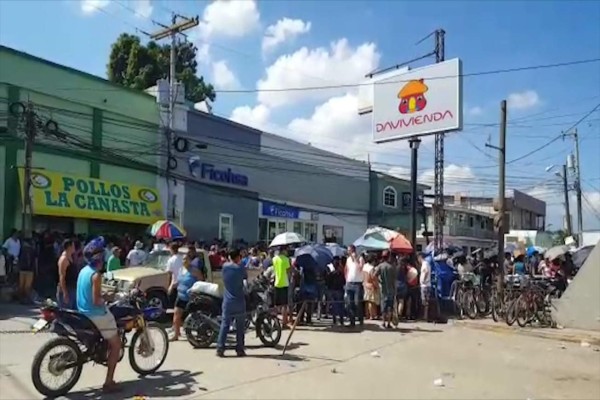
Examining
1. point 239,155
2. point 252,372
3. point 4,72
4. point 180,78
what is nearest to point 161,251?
point 252,372

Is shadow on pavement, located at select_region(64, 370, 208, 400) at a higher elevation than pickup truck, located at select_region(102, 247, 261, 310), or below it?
below

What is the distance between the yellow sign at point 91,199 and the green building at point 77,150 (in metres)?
0.04

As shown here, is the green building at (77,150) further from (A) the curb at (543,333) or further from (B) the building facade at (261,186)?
(A) the curb at (543,333)

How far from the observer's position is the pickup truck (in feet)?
47.2

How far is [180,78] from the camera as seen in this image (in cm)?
Answer: 4103

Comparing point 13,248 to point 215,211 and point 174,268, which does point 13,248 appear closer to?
point 174,268

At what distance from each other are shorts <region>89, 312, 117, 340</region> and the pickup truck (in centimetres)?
617

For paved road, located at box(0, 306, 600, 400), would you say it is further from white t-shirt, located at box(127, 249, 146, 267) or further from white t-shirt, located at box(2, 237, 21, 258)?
white t-shirt, located at box(2, 237, 21, 258)

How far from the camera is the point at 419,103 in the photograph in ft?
82.2

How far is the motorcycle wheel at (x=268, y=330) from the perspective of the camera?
11227mm

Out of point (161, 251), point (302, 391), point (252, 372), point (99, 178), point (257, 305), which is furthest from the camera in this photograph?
point (99, 178)

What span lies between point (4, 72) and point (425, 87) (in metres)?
15.7

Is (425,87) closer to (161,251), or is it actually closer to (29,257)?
(161,251)

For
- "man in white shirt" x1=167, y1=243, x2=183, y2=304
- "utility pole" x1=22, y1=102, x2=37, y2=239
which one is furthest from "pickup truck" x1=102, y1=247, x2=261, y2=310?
"utility pole" x1=22, y1=102, x2=37, y2=239
